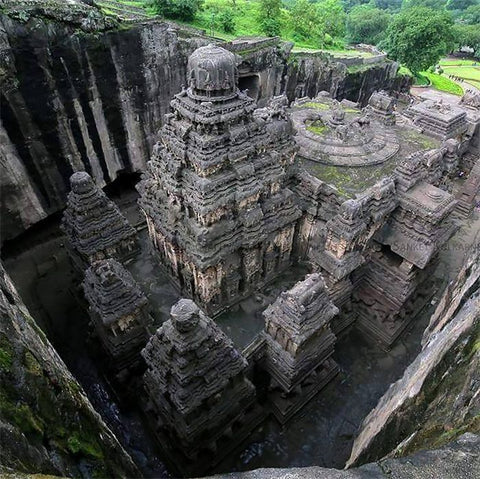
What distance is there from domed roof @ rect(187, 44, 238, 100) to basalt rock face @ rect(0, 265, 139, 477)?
7852 mm

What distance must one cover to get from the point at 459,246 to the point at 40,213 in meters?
22.5

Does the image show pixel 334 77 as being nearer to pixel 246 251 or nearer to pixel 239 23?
pixel 239 23

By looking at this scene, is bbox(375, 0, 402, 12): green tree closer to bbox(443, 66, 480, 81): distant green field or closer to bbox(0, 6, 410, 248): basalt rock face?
bbox(443, 66, 480, 81): distant green field

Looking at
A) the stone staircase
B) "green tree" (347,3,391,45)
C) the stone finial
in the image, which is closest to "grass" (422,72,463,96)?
"green tree" (347,3,391,45)

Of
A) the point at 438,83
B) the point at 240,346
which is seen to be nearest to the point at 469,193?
the point at 240,346

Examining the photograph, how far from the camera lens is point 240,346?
42.1 feet

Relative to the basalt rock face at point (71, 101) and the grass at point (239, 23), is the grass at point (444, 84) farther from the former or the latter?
the basalt rock face at point (71, 101)

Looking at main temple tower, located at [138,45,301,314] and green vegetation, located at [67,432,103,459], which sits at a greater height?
green vegetation, located at [67,432,103,459]

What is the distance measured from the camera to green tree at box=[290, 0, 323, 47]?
125 feet

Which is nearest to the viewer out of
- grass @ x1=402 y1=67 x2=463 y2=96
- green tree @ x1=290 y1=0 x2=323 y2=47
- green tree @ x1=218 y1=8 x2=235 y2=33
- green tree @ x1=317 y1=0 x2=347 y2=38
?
green tree @ x1=218 y1=8 x2=235 y2=33

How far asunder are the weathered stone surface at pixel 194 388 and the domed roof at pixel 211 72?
6041 millimetres

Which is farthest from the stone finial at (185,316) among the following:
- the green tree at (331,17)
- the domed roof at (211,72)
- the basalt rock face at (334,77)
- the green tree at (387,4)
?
the green tree at (387,4)

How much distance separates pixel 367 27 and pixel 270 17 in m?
30.0

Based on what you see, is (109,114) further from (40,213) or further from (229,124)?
(229,124)
